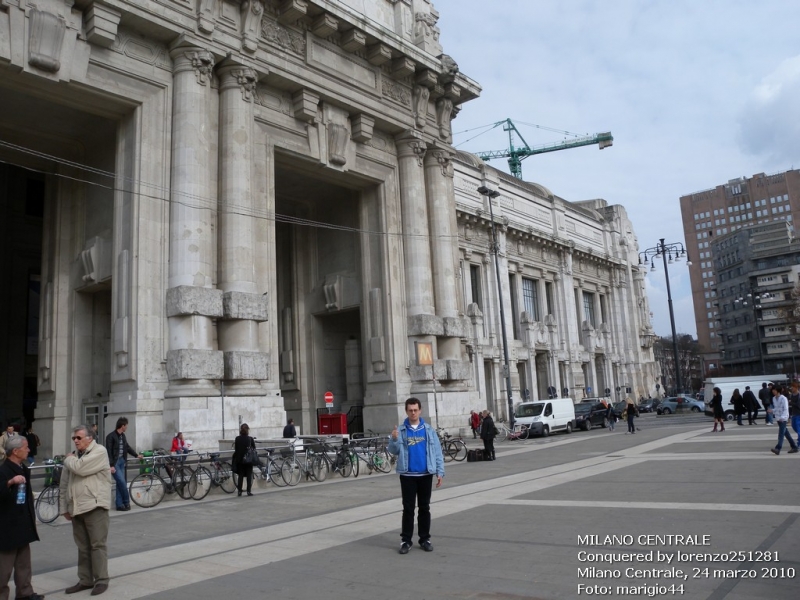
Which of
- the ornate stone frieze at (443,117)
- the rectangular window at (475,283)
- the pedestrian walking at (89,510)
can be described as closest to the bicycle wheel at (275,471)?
the pedestrian walking at (89,510)

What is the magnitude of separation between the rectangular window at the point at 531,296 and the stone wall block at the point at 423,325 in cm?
2522

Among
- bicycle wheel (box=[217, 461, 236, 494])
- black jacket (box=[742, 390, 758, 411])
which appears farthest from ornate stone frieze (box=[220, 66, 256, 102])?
black jacket (box=[742, 390, 758, 411])

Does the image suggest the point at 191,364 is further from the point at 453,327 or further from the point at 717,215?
the point at 717,215

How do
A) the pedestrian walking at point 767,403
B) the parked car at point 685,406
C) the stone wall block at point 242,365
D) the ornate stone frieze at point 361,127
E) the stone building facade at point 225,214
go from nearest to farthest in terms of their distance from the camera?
the stone building facade at point 225,214 < the stone wall block at point 242,365 < the pedestrian walking at point 767,403 < the ornate stone frieze at point 361,127 < the parked car at point 685,406

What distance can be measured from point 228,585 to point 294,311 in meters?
25.7

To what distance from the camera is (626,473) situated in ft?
46.5

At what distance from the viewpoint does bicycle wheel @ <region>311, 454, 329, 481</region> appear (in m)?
17.3

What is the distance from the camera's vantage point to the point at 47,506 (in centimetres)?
1186

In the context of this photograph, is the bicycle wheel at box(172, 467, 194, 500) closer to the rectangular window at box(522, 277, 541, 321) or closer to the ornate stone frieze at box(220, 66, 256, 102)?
the ornate stone frieze at box(220, 66, 256, 102)

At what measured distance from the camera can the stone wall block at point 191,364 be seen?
19.7 meters

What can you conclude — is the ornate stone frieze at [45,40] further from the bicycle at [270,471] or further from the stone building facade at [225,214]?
the bicycle at [270,471]

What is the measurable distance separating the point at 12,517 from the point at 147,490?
771cm

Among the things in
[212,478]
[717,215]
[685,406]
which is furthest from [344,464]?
[717,215]

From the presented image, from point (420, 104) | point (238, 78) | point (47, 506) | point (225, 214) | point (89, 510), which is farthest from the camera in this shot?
point (420, 104)
